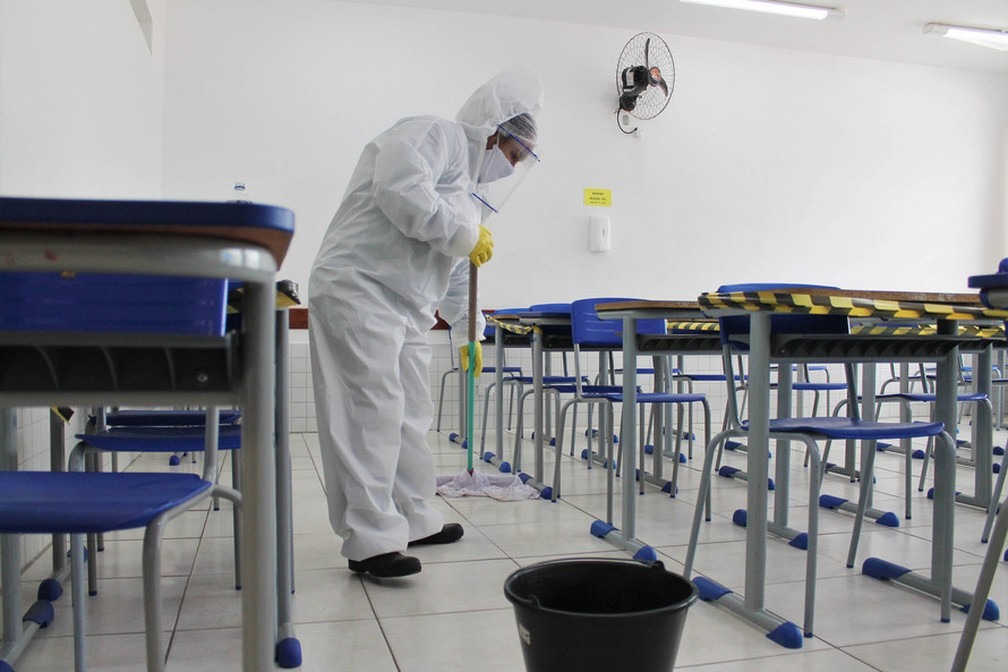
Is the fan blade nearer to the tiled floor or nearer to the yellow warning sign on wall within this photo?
the yellow warning sign on wall

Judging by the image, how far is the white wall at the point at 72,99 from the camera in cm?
202

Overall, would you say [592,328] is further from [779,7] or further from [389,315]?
[779,7]

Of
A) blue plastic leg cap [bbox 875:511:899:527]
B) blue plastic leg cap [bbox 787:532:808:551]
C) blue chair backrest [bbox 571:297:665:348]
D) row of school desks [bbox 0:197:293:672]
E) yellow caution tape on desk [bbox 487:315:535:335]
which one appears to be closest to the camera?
row of school desks [bbox 0:197:293:672]

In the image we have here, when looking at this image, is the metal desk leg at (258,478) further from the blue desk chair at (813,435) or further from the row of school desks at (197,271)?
the blue desk chair at (813,435)

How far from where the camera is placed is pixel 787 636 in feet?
5.64

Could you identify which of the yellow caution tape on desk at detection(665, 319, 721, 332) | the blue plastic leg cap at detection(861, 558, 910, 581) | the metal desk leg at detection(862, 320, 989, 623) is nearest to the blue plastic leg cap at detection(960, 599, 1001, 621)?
the metal desk leg at detection(862, 320, 989, 623)

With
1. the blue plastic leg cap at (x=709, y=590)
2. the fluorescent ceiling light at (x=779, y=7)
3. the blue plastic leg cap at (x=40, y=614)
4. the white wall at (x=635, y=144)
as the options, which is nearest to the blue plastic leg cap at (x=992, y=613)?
the blue plastic leg cap at (x=709, y=590)

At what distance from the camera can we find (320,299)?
2193mm

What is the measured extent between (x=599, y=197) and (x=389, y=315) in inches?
146

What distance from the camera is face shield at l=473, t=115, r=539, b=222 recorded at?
8.07 ft

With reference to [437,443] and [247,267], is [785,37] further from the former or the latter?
[247,267]

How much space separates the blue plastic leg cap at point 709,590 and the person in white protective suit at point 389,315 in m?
0.74

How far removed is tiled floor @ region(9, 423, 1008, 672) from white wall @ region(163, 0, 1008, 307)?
Result: 110 inches

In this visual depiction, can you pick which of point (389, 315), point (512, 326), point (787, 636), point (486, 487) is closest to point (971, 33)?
Answer: point (512, 326)
